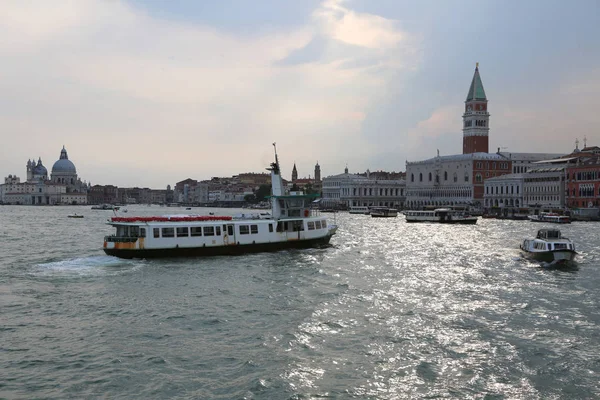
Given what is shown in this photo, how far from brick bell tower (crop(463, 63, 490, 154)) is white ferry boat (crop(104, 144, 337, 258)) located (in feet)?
351

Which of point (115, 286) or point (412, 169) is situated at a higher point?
point (412, 169)

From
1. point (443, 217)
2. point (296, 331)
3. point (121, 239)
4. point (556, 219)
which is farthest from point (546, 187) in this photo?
point (296, 331)

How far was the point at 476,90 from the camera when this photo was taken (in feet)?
461

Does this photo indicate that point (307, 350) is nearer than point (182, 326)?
Yes

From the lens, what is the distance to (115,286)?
77.5ft

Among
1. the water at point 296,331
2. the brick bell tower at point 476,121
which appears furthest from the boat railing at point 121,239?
the brick bell tower at point 476,121

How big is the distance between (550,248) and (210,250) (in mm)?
18374

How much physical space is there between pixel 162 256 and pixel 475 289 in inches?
668

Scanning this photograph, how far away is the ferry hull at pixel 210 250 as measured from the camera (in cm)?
3212

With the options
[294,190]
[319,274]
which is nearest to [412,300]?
[319,274]

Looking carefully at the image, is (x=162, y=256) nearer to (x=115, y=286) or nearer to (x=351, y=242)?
(x=115, y=286)

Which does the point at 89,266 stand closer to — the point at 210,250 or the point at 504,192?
the point at 210,250

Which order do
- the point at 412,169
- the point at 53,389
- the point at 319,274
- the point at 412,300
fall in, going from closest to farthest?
the point at 53,389
the point at 412,300
the point at 319,274
the point at 412,169

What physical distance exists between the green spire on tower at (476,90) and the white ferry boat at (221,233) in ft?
362
